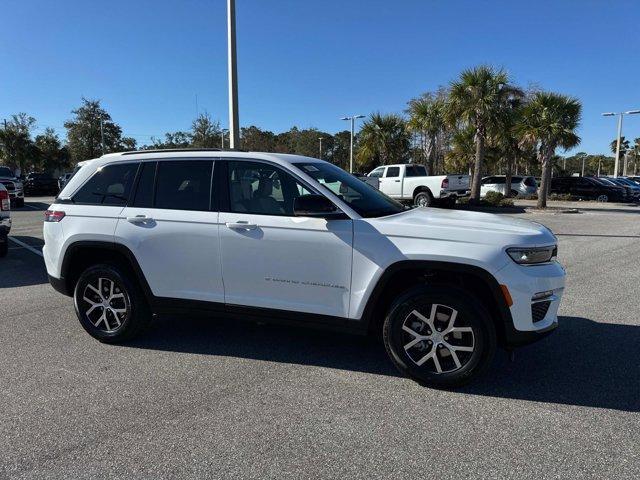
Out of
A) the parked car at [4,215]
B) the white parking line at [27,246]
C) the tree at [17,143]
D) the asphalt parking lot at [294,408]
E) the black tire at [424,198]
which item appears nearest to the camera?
the asphalt parking lot at [294,408]

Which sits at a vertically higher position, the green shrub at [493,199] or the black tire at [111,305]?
the green shrub at [493,199]

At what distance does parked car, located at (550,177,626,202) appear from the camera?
2992 centimetres

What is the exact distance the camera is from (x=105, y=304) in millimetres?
4816

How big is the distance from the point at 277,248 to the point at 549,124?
73.8 ft

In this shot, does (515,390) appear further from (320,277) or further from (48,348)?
(48,348)

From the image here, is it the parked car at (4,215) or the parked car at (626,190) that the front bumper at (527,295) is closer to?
the parked car at (4,215)

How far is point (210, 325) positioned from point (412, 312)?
2.60m

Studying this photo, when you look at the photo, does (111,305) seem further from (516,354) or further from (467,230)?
(516,354)

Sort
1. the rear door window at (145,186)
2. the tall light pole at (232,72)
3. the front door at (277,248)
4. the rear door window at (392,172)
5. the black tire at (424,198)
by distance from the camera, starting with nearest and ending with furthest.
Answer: the front door at (277,248)
the rear door window at (145,186)
the tall light pole at (232,72)
the black tire at (424,198)
the rear door window at (392,172)

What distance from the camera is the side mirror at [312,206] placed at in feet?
12.5

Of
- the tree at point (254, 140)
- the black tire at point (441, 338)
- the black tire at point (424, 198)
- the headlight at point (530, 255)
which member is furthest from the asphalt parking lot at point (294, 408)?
the tree at point (254, 140)

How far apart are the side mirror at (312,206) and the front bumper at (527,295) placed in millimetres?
1362

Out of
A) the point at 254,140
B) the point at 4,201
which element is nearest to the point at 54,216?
the point at 4,201

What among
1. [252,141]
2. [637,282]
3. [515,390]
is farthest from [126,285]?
[252,141]
